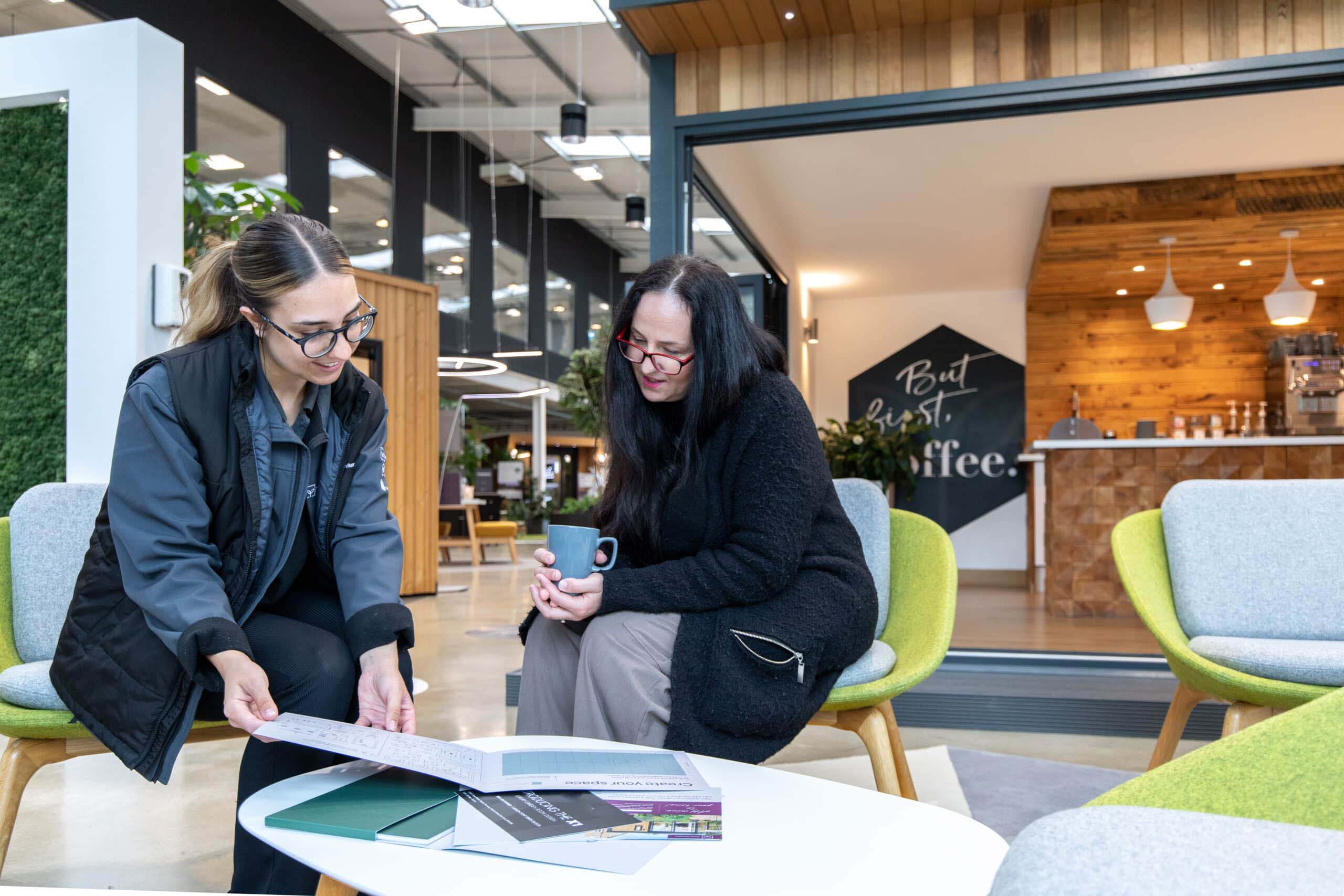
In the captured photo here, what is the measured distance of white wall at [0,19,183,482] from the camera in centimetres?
321

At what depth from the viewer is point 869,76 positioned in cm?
371

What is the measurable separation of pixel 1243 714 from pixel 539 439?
17031 millimetres

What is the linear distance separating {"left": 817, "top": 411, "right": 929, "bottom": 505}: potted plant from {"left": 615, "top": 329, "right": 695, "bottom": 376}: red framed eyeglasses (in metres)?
5.48

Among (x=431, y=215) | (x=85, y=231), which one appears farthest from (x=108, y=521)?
(x=431, y=215)

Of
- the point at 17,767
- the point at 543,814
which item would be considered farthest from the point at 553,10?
the point at 543,814

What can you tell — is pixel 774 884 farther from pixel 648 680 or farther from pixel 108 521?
pixel 108 521

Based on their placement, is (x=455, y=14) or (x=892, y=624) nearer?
(x=892, y=624)

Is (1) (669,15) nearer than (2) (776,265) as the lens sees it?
Yes

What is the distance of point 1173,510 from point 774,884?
6.51 feet

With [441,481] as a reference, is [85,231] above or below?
above

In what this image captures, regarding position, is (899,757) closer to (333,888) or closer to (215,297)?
(333,888)

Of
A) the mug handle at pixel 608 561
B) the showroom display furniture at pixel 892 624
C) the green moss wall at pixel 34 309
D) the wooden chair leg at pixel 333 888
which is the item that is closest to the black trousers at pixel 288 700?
the mug handle at pixel 608 561

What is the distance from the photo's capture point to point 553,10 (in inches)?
306

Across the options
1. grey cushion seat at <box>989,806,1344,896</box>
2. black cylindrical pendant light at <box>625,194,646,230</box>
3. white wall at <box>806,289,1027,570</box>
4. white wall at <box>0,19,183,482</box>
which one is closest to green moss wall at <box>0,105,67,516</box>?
white wall at <box>0,19,183,482</box>
